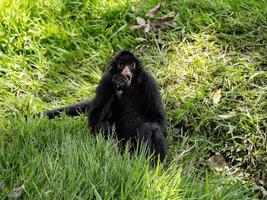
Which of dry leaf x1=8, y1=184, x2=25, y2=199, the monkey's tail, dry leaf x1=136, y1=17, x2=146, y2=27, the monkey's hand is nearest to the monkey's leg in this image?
the monkey's hand

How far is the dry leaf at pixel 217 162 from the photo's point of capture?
4.55m

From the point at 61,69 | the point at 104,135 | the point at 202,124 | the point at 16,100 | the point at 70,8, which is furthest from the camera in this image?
the point at 70,8

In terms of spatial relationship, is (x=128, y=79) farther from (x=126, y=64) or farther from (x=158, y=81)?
(x=158, y=81)

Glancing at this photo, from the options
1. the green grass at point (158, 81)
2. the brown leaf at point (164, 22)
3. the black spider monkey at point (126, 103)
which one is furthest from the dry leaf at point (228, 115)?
the brown leaf at point (164, 22)

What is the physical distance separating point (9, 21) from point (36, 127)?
6.34 ft

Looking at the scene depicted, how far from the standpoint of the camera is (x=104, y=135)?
171 inches

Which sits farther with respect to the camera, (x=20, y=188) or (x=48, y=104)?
(x=48, y=104)

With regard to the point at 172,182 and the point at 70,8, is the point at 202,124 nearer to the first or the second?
the point at 172,182

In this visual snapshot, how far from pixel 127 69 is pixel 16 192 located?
152cm

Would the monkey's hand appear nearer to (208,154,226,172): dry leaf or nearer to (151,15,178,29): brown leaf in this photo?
(208,154,226,172): dry leaf

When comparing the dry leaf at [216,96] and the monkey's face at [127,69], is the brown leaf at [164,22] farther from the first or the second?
the monkey's face at [127,69]

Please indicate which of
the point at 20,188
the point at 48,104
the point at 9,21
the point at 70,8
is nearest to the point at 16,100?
the point at 48,104

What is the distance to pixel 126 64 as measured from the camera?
4.49 metres

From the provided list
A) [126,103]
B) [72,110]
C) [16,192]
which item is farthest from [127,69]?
[16,192]
